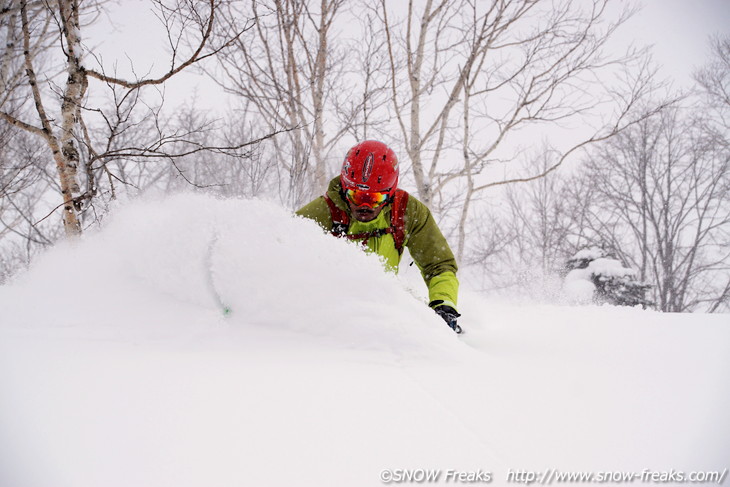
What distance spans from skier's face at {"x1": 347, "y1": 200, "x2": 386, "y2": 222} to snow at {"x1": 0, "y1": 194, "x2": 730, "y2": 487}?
102 centimetres

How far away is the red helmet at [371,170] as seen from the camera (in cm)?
285

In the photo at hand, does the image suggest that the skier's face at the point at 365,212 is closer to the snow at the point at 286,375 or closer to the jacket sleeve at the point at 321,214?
the jacket sleeve at the point at 321,214

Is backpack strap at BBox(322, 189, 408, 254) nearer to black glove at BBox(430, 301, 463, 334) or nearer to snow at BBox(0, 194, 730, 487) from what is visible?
black glove at BBox(430, 301, 463, 334)

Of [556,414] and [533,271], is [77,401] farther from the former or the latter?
[533,271]

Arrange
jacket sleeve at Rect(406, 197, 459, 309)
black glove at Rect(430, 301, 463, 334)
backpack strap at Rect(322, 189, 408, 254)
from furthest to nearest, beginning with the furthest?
backpack strap at Rect(322, 189, 408, 254) → jacket sleeve at Rect(406, 197, 459, 309) → black glove at Rect(430, 301, 463, 334)

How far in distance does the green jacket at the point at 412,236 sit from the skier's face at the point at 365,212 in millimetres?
74

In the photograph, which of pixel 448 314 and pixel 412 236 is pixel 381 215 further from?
pixel 448 314

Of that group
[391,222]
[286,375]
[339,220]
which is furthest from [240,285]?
[391,222]

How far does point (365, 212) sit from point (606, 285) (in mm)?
12195

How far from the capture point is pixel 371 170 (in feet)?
9.32

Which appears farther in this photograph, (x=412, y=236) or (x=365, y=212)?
(x=412, y=236)

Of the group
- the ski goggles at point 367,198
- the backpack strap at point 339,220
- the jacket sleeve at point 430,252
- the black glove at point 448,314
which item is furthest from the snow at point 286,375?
the backpack strap at point 339,220

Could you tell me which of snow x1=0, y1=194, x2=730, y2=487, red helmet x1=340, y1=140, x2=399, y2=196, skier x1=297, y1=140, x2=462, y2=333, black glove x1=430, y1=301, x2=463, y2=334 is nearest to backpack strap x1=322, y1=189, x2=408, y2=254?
skier x1=297, y1=140, x2=462, y2=333

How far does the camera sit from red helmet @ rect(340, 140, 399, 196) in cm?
285
